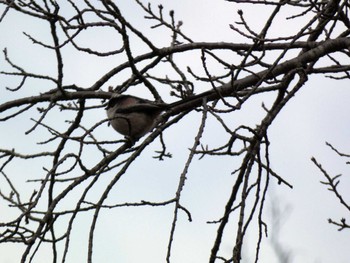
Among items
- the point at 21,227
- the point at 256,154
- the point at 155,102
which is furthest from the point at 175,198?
the point at 155,102

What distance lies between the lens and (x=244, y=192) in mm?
3748

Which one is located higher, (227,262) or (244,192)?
(244,192)

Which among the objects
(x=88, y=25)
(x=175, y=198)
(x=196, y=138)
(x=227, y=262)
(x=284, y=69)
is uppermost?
(x=88, y=25)

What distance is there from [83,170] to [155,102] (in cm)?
139

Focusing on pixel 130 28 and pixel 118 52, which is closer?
pixel 130 28

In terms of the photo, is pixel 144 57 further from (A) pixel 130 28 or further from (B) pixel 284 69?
(B) pixel 284 69

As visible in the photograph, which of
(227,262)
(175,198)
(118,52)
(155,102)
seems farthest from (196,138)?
(155,102)

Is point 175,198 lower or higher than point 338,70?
lower

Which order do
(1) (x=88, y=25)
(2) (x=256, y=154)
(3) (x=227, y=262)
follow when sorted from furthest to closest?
(1) (x=88, y=25)
(2) (x=256, y=154)
(3) (x=227, y=262)

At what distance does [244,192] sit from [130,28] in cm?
141

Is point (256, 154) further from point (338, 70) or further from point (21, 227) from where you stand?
point (21, 227)

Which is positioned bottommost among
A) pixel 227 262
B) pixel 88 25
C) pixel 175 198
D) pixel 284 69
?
pixel 227 262

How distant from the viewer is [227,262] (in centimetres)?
350

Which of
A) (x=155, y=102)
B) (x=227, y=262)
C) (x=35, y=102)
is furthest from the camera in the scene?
(x=155, y=102)
